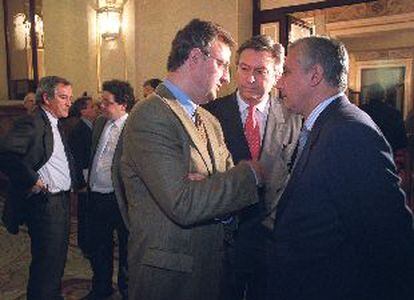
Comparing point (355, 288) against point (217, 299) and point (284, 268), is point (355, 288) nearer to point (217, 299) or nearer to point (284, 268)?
point (284, 268)

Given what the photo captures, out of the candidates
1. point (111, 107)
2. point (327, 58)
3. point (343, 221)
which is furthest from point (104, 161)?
point (343, 221)

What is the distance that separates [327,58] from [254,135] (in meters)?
0.75

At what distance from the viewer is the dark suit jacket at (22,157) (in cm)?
294

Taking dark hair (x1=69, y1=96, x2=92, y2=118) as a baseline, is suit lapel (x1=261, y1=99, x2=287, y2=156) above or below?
below

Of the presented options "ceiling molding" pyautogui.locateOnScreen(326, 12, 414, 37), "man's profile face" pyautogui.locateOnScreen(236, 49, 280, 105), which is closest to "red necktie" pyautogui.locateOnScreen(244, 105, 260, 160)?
"man's profile face" pyautogui.locateOnScreen(236, 49, 280, 105)

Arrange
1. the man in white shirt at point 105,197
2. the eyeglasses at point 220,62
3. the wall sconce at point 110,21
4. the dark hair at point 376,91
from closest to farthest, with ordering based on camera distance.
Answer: the eyeglasses at point 220,62, the man in white shirt at point 105,197, the wall sconce at point 110,21, the dark hair at point 376,91

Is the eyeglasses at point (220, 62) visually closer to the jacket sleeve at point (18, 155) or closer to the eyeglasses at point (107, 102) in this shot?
the jacket sleeve at point (18, 155)

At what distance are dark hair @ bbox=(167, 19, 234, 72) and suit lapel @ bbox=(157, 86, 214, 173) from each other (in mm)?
128

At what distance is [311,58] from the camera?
5.86ft

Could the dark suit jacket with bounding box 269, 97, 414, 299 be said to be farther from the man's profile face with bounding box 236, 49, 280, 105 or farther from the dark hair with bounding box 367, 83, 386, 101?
the dark hair with bounding box 367, 83, 386, 101

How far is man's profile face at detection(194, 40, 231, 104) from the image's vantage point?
174 cm

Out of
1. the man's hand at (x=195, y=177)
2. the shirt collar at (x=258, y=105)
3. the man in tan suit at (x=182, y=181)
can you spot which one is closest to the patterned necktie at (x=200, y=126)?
the man in tan suit at (x=182, y=181)

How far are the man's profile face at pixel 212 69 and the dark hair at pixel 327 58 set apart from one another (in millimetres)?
328

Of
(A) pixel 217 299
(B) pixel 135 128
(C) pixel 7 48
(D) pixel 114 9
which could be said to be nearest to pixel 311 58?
(B) pixel 135 128
